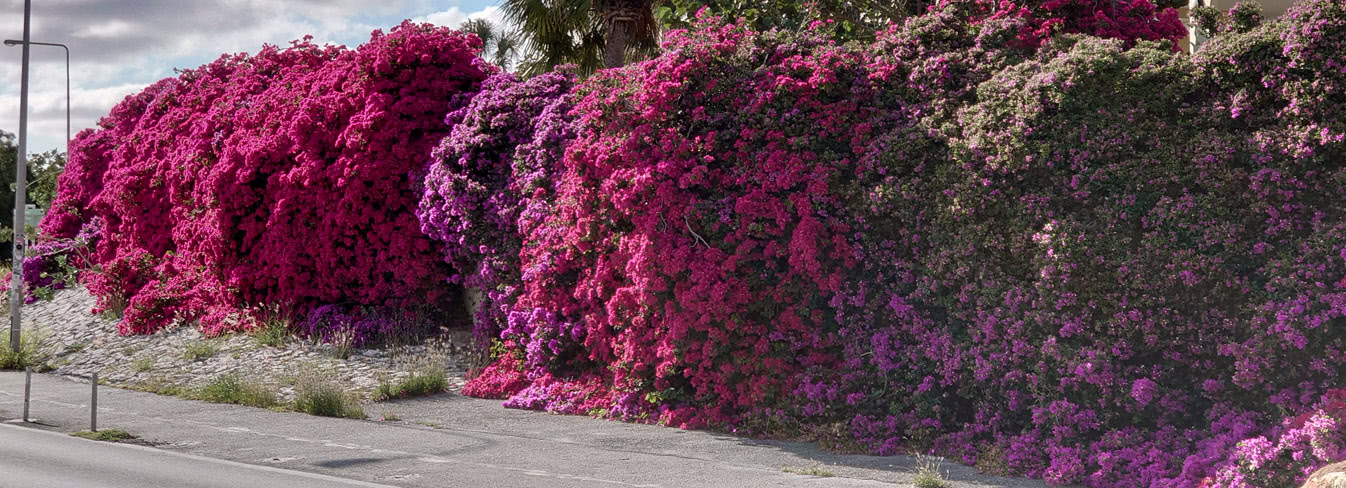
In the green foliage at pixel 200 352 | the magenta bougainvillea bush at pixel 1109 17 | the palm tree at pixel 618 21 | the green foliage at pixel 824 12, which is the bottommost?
the green foliage at pixel 200 352

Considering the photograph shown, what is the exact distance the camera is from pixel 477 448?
36.5 ft

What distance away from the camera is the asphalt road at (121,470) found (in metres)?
9.49

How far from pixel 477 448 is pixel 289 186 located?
8.86 metres

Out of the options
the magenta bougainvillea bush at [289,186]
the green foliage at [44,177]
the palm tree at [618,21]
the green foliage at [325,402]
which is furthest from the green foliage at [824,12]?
the green foliage at [44,177]

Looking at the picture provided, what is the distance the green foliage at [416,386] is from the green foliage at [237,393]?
1301mm

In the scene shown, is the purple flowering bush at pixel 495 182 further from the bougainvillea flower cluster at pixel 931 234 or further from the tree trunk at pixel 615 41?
the tree trunk at pixel 615 41

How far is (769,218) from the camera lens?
1166 cm

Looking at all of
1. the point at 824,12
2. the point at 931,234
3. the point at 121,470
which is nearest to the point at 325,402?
the point at 121,470

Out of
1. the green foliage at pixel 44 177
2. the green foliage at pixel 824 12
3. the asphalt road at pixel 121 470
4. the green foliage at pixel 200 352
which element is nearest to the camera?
the asphalt road at pixel 121 470

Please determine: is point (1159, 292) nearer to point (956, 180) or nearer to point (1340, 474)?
point (956, 180)

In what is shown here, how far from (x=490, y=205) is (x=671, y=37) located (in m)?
4.13

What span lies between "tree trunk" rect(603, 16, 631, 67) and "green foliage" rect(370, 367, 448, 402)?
7644 mm

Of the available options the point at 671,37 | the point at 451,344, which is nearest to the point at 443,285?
the point at 451,344

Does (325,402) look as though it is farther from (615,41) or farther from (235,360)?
(615,41)
